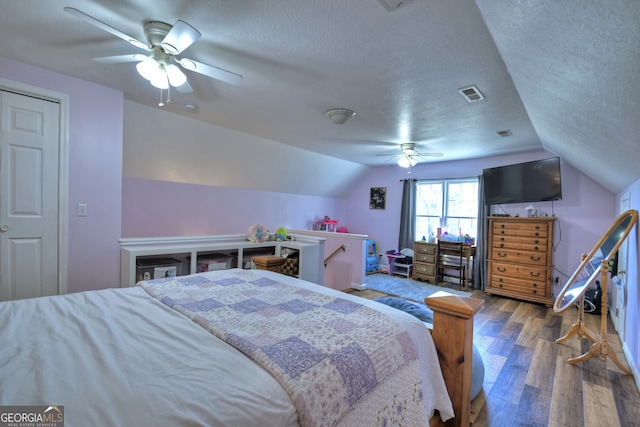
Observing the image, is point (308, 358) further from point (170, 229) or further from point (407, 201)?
point (407, 201)

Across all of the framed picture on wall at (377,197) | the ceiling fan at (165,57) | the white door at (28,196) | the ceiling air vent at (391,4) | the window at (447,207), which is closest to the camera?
the ceiling air vent at (391,4)

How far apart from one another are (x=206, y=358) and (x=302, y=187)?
490 cm

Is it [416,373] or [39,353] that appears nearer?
[39,353]

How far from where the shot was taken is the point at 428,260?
5.21m

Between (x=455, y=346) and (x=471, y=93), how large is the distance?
6.77ft

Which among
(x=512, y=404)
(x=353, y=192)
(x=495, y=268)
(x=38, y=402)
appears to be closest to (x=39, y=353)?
(x=38, y=402)

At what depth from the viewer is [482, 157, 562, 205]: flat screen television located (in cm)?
406

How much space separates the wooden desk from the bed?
4038 mm

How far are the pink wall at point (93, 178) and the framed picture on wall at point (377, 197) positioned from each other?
16.2 feet

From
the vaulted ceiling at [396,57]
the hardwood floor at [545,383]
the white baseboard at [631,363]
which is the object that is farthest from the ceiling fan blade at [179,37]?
the white baseboard at [631,363]

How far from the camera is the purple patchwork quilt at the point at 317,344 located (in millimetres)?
830

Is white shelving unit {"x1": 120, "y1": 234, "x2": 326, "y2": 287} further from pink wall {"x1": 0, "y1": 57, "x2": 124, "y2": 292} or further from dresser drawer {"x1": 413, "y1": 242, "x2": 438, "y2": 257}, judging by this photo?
dresser drawer {"x1": 413, "y1": 242, "x2": 438, "y2": 257}

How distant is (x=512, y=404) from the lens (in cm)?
Answer: 191

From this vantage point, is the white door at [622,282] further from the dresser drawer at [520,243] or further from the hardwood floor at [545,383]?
the dresser drawer at [520,243]
